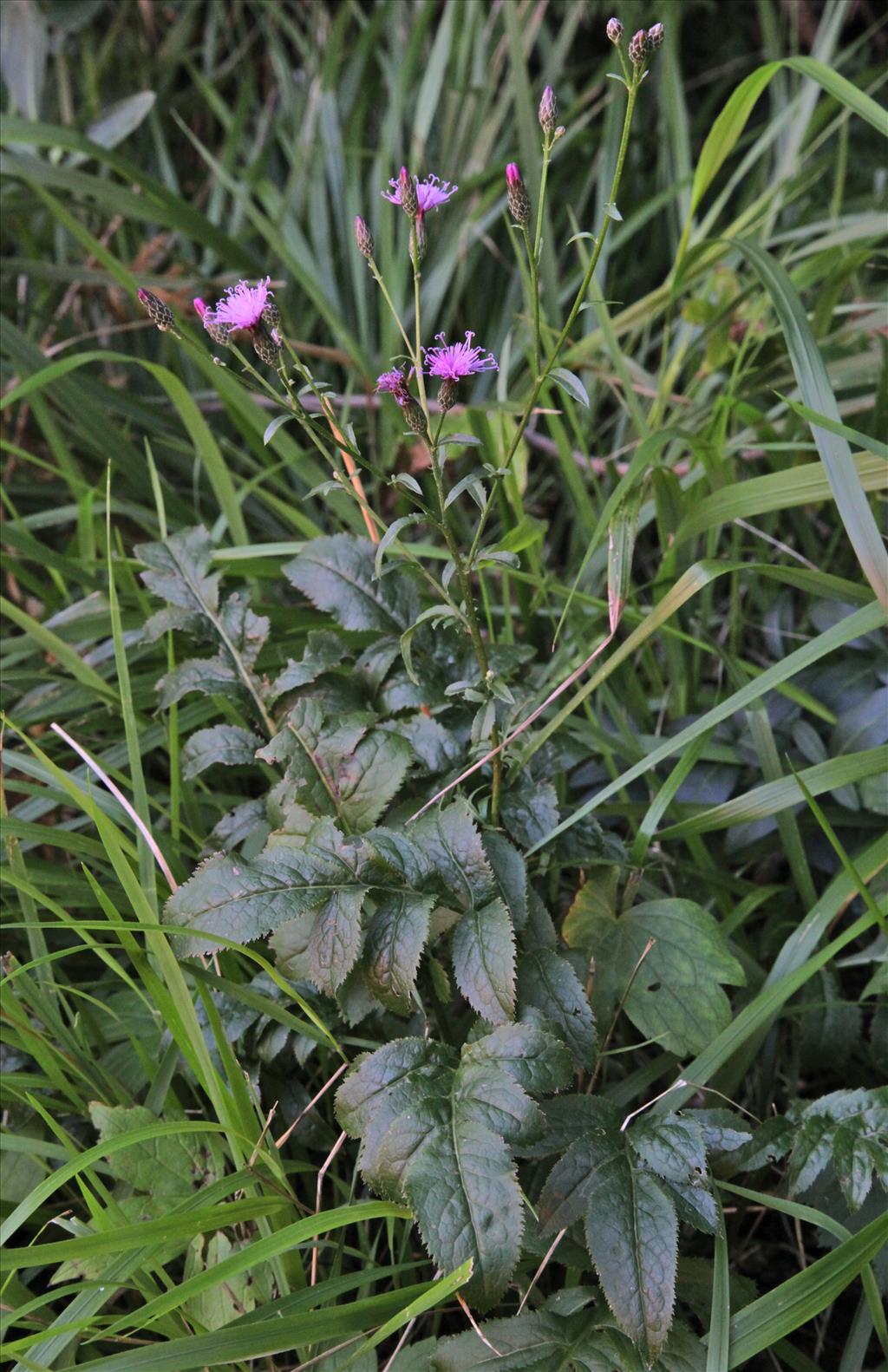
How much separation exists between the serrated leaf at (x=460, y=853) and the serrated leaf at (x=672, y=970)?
0.20 m

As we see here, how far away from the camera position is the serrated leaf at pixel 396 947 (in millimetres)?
948

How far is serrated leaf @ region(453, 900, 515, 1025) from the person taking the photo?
0.94 metres

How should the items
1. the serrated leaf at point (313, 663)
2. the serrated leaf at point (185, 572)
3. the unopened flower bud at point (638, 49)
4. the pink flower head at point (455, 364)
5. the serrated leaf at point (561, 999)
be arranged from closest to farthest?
the unopened flower bud at point (638, 49) < the pink flower head at point (455, 364) < the serrated leaf at point (561, 999) < the serrated leaf at point (313, 663) < the serrated leaf at point (185, 572)

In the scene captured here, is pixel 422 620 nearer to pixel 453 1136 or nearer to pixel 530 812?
pixel 530 812

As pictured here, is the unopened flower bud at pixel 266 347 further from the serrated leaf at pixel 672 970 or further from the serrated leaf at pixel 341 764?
the serrated leaf at pixel 672 970

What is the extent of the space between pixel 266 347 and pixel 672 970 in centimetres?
69

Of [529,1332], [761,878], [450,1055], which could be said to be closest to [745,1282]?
[529,1332]

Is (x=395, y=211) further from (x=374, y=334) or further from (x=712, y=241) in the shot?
Answer: (x=712, y=241)

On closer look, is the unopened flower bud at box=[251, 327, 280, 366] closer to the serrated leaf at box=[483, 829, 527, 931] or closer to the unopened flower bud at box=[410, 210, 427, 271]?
the unopened flower bud at box=[410, 210, 427, 271]

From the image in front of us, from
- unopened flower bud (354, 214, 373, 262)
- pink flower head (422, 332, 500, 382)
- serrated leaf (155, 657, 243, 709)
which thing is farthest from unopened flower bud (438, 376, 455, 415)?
serrated leaf (155, 657, 243, 709)

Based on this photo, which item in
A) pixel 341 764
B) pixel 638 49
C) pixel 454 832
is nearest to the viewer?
pixel 638 49

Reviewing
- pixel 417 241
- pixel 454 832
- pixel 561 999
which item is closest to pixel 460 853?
pixel 454 832

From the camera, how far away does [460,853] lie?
3.30ft

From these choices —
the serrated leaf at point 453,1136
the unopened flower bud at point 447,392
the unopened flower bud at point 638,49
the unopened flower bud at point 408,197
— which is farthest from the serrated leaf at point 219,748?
the unopened flower bud at point 638,49
